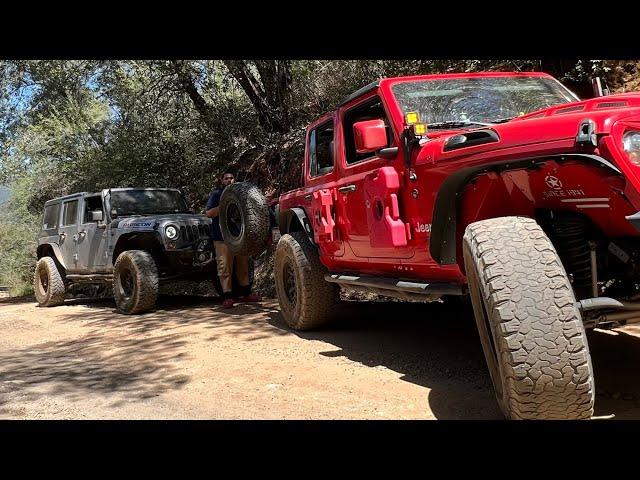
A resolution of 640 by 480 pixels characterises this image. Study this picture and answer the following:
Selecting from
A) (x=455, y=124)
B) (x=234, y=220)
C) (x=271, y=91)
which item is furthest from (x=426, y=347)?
(x=271, y=91)

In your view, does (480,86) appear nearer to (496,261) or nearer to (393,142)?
(393,142)

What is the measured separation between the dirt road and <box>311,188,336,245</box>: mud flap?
949mm

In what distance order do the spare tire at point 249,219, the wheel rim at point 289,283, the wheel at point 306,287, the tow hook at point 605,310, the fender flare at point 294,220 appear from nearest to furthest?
the tow hook at point 605,310 < the wheel at point 306,287 < the fender flare at point 294,220 < the wheel rim at point 289,283 < the spare tire at point 249,219

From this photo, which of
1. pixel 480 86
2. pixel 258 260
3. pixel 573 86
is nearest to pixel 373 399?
pixel 480 86

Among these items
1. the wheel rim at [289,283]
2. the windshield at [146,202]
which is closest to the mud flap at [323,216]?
the wheel rim at [289,283]

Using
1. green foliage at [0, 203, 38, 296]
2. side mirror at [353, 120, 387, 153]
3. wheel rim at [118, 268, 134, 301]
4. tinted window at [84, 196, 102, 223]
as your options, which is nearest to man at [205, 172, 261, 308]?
wheel rim at [118, 268, 134, 301]

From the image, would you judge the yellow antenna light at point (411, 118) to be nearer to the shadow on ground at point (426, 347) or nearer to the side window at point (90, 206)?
the shadow on ground at point (426, 347)

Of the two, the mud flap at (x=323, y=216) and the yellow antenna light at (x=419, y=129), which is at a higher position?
the yellow antenna light at (x=419, y=129)

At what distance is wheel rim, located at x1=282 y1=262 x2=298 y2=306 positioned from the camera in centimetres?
621

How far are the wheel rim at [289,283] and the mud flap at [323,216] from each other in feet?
2.13

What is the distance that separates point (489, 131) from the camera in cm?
331

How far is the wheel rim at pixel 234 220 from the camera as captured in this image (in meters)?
7.12

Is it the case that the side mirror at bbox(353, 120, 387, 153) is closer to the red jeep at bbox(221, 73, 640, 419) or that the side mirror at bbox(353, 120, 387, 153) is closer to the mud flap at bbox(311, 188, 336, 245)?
the red jeep at bbox(221, 73, 640, 419)

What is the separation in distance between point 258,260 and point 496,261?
795 cm
